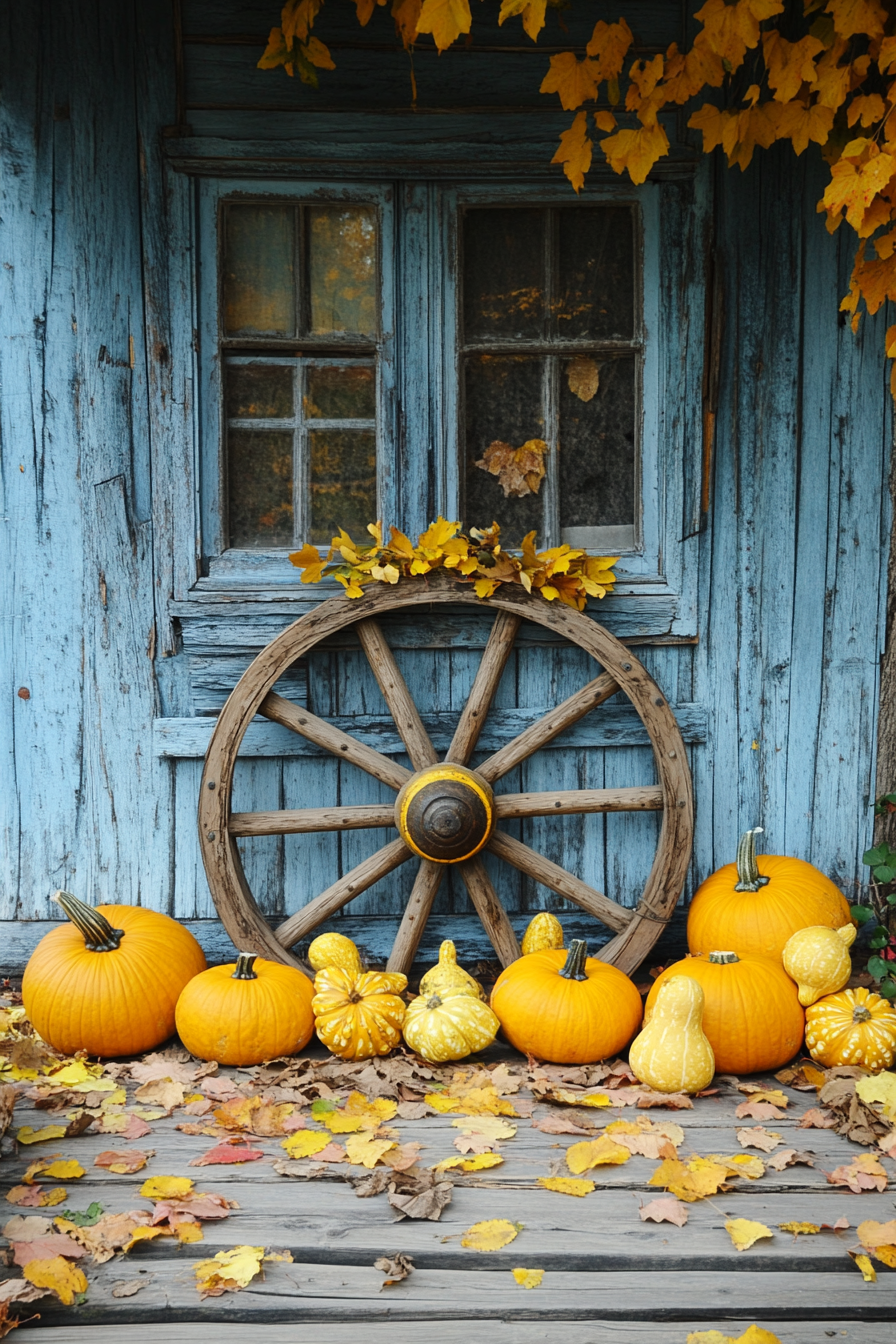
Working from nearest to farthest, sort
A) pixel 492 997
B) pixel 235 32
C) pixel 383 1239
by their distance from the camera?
1. pixel 383 1239
2. pixel 492 997
3. pixel 235 32

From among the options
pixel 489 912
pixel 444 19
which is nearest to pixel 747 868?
pixel 489 912

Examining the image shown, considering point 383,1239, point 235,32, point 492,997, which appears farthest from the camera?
point 235,32

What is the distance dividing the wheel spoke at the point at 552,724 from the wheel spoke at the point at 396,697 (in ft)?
0.61

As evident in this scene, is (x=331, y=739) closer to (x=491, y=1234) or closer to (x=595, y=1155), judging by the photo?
(x=595, y=1155)

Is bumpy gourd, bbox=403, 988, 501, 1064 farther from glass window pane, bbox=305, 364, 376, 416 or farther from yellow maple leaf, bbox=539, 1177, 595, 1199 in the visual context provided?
glass window pane, bbox=305, 364, 376, 416

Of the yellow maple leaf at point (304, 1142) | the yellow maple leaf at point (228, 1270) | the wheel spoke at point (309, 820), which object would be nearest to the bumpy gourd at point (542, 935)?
the wheel spoke at point (309, 820)

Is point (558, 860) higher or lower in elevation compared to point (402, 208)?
lower

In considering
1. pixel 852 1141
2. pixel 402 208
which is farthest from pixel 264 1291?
pixel 402 208

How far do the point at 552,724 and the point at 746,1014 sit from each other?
100 centimetres

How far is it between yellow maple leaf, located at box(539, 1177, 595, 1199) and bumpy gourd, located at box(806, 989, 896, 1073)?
0.83 metres

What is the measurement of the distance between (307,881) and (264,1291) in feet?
4.97

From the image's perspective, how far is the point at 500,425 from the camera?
316cm

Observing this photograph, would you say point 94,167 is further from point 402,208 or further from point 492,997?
point 492,997

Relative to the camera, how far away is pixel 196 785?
317 cm
